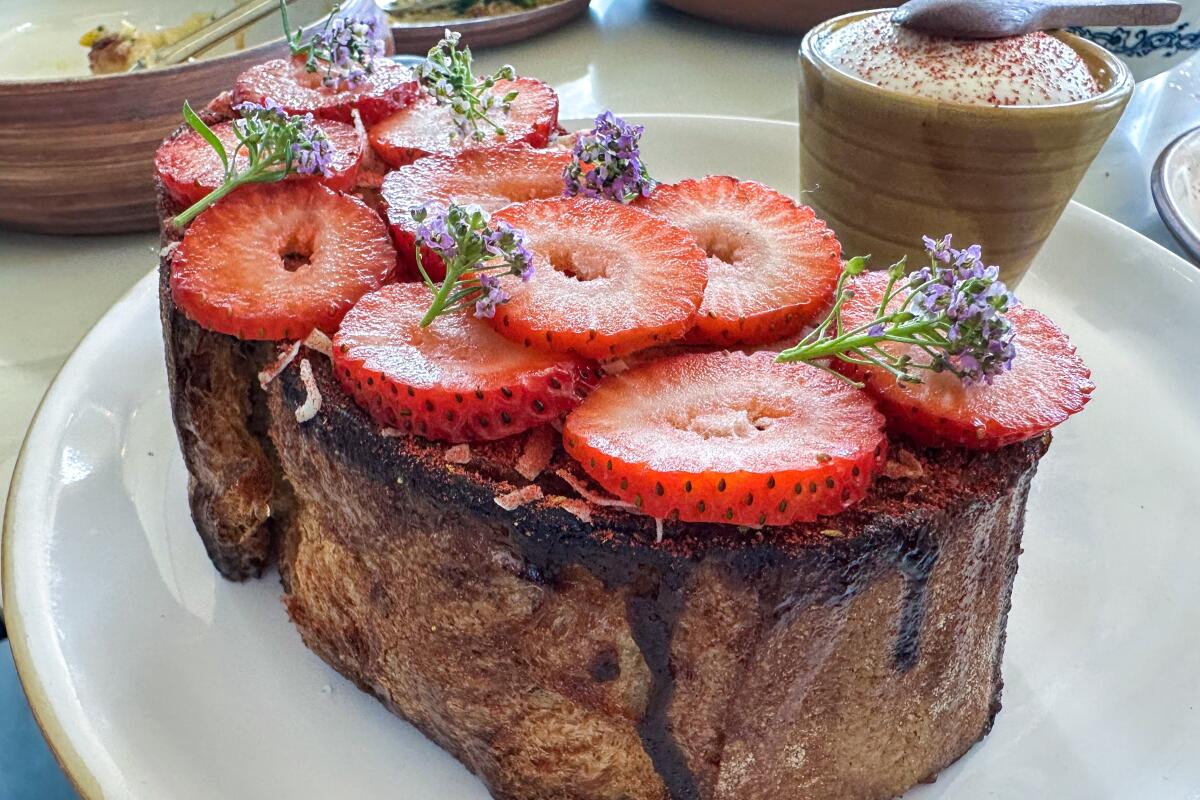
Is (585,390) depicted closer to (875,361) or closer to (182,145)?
(875,361)

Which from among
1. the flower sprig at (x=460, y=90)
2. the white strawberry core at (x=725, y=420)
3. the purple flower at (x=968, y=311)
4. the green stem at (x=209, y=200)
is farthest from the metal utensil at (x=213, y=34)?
the purple flower at (x=968, y=311)

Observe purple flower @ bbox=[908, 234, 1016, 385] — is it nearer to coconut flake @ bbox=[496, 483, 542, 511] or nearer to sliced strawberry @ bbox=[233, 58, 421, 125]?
coconut flake @ bbox=[496, 483, 542, 511]

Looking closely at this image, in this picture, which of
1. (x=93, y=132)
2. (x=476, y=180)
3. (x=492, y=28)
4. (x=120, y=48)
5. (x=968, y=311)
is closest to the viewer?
(x=968, y=311)

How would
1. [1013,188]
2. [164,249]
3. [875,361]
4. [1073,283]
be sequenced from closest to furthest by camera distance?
[875,361]
[164,249]
[1013,188]
[1073,283]

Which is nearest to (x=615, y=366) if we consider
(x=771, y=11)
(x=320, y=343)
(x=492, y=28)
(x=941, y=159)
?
(x=320, y=343)

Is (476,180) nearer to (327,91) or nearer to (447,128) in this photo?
(447,128)

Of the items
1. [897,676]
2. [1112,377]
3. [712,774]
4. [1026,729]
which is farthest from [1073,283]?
[712,774]
